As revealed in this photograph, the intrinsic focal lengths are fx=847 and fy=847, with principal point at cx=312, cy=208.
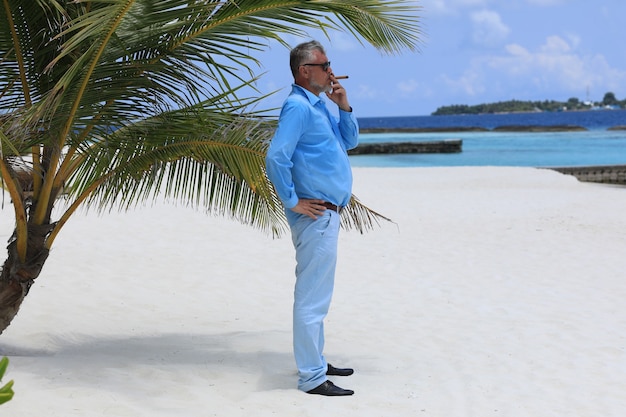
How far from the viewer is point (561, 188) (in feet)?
69.6

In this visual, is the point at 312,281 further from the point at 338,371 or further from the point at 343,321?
the point at 343,321

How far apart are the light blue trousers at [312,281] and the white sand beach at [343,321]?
0.24 metres

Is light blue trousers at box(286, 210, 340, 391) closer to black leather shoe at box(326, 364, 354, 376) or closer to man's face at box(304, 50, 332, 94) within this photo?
black leather shoe at box(326, 364, 354, 376)

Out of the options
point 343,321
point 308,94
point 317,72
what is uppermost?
point 317,72

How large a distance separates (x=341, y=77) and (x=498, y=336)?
9.07ft

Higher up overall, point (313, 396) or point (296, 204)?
point (296, 204)

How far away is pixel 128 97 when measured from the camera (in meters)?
5.32

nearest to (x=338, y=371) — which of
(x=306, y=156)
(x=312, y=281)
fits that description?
(x=312, y=281)

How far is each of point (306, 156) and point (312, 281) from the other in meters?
0.70

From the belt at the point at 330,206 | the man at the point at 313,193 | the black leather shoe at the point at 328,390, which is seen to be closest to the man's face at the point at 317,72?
the man at the point at 313,193

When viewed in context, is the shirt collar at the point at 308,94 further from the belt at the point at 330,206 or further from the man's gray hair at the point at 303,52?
the belt at the point at 330,206

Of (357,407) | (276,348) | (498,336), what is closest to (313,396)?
(357,407)

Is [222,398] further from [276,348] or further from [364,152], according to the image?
[364,152]

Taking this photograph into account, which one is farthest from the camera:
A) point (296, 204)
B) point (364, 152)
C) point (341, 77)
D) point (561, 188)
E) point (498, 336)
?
point (364, 152)
